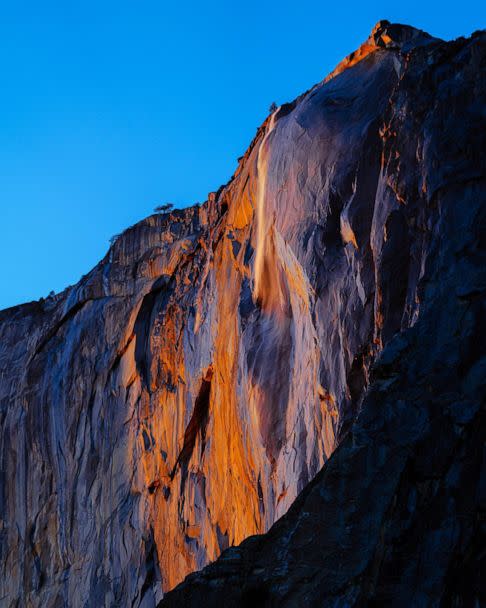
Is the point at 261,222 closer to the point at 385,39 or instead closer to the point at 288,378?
the point at 288,378

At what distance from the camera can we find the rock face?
27.1ft

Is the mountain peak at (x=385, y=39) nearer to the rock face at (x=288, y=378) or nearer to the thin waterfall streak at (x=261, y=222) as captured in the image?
the rock face at (x=288, y=378)

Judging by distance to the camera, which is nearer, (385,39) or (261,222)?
(385,39)

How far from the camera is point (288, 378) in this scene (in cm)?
1455

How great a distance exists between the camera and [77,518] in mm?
24844

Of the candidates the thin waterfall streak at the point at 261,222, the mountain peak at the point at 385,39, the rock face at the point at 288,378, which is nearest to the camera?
the rock face at the point at 288,378

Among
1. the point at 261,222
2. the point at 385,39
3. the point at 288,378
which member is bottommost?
the point at 288,378

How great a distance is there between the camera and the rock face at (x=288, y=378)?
8258 millimetres

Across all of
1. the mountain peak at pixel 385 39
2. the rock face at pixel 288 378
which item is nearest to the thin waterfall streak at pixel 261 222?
the rock face at pixel 288 378

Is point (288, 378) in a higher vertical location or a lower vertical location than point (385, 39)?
lower

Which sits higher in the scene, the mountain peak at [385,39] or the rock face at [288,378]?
the mountain peak at [385,39]

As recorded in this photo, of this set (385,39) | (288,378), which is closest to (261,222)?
(288,378)

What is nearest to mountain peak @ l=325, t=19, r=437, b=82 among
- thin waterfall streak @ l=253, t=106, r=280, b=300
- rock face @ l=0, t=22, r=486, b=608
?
rock face @ l=0, t=22, r=486, b=608

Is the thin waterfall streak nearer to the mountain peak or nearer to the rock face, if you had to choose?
the rock face
